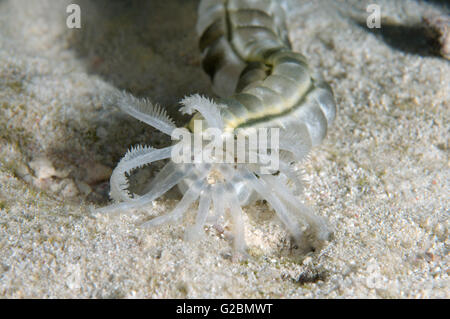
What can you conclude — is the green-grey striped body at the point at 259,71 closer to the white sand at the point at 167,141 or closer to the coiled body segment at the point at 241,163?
A: the coiled body segment at the point at 241,163

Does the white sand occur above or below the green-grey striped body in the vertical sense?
below

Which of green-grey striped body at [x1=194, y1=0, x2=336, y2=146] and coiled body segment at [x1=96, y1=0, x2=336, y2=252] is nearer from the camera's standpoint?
coiled body segment at [x1=96, y1=0, x2=336, y2=252]

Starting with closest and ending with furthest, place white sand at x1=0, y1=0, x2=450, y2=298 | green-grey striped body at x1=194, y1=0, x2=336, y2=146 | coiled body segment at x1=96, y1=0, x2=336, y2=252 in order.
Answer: white sand at x1=0, y1=0, x2=450, y2=298 < coiled body segment at x1=96, y1=0, x2=336, y2=252 < green-grey striped body at x1=194, y1=0, x2=336, y2=146

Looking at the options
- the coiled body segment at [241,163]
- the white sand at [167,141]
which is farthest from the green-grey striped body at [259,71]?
the white sand at [167,141]

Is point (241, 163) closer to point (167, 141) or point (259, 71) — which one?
point (167, 141)

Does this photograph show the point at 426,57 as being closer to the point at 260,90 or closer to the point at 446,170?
the point at 446,170

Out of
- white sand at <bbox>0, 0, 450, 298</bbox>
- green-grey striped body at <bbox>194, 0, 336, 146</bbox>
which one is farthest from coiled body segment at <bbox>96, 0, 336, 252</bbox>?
white sand at <bbox>0, 0, 450, 298</bbox>

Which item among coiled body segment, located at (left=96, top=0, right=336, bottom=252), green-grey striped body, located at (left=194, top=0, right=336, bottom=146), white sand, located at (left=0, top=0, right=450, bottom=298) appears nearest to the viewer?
white sand, located at (left=0, top=0, right=450, bottom=298)

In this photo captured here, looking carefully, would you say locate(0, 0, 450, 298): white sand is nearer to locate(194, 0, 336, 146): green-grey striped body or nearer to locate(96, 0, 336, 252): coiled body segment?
locate(96, 0, 336, 252): coiled body segment
